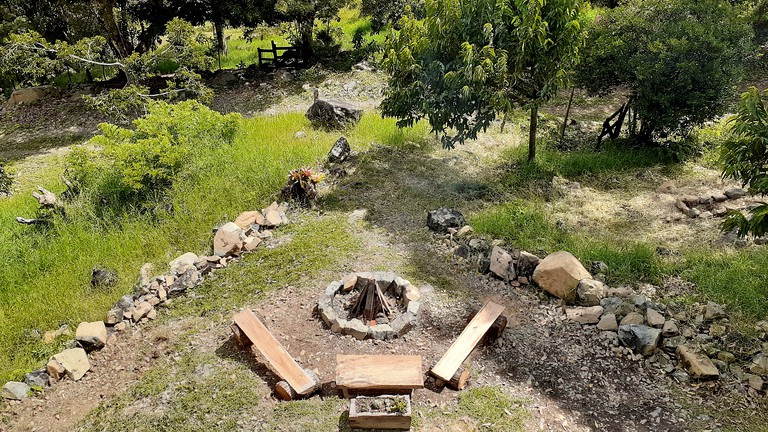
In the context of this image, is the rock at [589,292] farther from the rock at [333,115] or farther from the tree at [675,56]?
the rock at [333,115]

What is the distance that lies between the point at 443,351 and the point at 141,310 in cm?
351

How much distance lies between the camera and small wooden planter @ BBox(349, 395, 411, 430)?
4.08 m

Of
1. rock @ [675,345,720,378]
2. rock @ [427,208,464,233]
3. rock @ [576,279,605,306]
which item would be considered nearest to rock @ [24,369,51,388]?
rock @ [427,208,464,233]

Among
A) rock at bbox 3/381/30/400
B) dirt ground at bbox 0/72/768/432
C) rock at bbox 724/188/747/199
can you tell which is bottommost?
rock at bbox 3/381/30/400

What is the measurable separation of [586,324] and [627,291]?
2.43ft

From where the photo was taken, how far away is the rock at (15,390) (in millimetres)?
4840

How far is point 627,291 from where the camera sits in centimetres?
577

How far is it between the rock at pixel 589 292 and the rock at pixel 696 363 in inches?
38.3

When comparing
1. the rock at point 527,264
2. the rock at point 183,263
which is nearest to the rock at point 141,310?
the rock at point 183,263

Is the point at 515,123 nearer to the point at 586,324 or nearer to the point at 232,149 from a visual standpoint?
the point at 232,149

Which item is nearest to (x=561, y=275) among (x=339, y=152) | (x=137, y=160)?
(x=339, y=152)

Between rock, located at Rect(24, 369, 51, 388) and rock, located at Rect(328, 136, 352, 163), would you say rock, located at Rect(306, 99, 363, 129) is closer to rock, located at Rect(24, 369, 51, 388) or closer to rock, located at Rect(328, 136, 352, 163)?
rock, located at Rect(328, 136, 352, 163)

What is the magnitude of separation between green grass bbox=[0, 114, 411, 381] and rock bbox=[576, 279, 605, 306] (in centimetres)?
296

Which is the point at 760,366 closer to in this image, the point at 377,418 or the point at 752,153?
the point at 752,153
